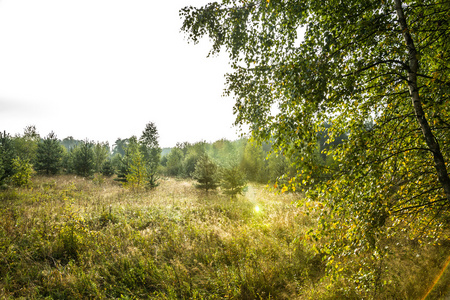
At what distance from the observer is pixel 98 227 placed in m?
7.72

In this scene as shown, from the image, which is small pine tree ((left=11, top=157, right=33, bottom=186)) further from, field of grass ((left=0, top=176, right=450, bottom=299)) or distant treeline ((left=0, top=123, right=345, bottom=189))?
field of grass ((left=0, top=176, right=450, bottom=299))

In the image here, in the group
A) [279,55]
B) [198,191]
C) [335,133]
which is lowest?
[198,191]

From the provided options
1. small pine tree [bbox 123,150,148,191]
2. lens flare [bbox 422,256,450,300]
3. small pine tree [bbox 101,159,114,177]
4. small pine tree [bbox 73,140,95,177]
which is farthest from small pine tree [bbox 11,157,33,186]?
lens flare [bbox 422,256,450,300]

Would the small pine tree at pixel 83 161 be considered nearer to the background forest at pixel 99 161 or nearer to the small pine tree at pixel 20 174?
the background forest at pixel 99 161

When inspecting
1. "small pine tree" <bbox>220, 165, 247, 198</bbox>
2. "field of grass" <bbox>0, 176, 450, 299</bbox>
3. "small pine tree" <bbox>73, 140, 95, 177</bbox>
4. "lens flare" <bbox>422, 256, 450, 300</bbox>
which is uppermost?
"small pine tree" <bbox>73, 140, 95, 177</bbox>

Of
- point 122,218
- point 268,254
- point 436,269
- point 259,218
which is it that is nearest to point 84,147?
point 122,218

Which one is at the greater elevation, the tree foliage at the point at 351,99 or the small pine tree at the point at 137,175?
the tree foliage at the point at 351,99

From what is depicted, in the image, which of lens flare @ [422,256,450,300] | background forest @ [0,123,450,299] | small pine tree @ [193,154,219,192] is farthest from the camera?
small pine tree @ [193,154,219,192]

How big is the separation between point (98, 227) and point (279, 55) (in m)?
8.97

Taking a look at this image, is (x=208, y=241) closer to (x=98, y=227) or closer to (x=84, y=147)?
(x=98, y=227)

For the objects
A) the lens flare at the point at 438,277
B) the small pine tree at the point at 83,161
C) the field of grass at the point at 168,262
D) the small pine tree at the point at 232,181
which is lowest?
the field of grass at the point at 168,262

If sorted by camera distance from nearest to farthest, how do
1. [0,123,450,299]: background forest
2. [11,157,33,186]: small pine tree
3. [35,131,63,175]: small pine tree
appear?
[0,123,450,299]: background forest
[11,157,33,186]: small pine tree
[35,131,63,175]: small pine tree

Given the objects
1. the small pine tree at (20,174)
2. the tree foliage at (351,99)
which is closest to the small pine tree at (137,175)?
the small pine tree at (20,174)

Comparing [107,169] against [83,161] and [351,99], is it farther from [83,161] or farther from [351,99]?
[351,99]
